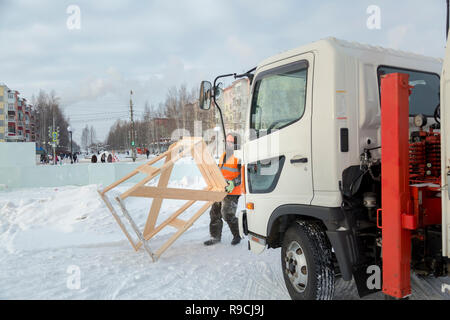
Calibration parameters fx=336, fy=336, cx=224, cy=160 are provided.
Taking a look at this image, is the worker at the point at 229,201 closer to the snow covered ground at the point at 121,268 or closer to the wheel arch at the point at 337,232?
the snow covered ground at the point at 121,268

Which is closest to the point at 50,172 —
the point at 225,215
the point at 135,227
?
the point at 225,215

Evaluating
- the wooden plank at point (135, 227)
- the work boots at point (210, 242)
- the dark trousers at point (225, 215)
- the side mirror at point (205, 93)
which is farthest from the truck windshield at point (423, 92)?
the work boots at point (210, 242)

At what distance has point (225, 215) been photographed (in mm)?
6246

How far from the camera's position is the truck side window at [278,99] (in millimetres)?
3588

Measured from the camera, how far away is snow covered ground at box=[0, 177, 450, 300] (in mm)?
4047

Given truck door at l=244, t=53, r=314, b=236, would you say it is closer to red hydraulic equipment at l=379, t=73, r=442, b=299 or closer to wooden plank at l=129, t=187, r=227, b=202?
red hydraulic equipment at l=379, t=73, r=442, b=299

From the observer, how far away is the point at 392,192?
2.71m

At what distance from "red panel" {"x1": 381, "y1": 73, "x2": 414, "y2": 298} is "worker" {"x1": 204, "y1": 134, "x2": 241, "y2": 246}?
3442 mm

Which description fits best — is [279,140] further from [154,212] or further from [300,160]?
[154,212]

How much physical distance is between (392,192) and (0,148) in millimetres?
17015

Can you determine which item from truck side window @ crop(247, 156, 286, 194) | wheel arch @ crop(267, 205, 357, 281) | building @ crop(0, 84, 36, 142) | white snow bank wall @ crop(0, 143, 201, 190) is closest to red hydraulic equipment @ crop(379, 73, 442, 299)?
wheel arch @ crop(267, 205, 357, 281)

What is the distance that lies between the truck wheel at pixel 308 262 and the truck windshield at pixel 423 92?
1.67 m
